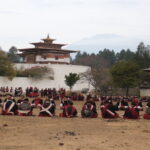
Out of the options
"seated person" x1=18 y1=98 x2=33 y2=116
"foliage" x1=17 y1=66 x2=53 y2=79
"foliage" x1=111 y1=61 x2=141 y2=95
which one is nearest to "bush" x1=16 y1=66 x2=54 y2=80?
"foliage" x1=17 y1=66 x2=53 y2=79

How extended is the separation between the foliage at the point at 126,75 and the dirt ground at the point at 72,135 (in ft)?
104

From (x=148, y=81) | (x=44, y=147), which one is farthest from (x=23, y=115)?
(x=148, y=81)

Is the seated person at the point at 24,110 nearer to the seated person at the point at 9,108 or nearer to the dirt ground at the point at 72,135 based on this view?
the seated person at the point at 9,108

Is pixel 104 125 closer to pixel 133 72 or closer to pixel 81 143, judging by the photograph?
pixel 81 143

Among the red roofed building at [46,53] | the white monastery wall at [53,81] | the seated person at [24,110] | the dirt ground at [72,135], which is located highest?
the red roofed building at [46,53]

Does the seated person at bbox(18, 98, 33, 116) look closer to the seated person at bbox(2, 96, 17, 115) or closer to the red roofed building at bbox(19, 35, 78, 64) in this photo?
the seated person at bbox(2, 96, 17, 115)

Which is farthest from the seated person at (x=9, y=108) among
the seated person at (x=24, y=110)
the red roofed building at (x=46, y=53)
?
the red roofed building at (x=46, y=53)

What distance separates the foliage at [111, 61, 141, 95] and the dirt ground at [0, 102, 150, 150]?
31.6 metres

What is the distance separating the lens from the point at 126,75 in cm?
5128

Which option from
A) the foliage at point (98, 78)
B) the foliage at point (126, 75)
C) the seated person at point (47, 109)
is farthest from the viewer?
the foliage at point (98, 78)

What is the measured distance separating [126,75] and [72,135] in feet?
121

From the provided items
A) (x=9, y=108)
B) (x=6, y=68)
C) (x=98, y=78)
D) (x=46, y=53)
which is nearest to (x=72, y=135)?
(x=9, y=108)

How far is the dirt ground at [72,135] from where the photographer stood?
12.6 meters

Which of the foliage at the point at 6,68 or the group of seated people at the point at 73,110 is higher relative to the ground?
the foliage at the point at 6,68
